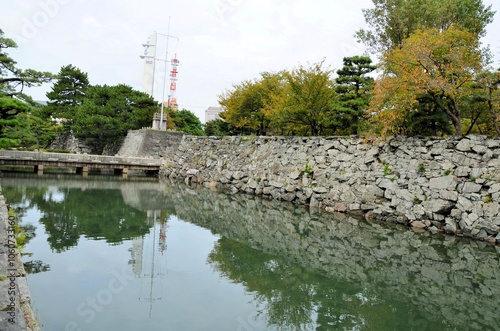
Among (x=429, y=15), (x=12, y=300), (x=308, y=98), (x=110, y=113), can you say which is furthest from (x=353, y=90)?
(x=110, y=113)

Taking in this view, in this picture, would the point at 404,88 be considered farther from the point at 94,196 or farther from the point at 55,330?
the point at 94,196

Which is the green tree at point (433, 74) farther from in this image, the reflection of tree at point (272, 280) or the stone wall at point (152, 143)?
the stone wall at point (152, 143)

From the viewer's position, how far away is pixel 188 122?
4575 centimetres

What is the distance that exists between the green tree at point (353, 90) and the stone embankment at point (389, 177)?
143 cm

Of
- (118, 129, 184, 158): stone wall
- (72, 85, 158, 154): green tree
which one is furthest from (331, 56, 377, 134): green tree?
(72, 85, 158, 154): green tree

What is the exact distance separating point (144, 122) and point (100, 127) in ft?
10.9

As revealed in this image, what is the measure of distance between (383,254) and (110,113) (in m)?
25.7

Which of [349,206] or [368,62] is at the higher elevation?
[368,62]

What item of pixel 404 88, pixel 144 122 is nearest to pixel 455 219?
pixel 404 88

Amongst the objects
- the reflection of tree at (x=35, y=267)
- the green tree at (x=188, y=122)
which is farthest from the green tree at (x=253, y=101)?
the green tree at (x=188, y=122)

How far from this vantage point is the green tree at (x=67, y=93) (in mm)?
31203

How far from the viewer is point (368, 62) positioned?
15.6 meters

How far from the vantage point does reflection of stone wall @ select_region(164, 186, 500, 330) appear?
563 centimetres

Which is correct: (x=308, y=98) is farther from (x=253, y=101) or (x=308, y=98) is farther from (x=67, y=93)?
(x=67, y=93)
